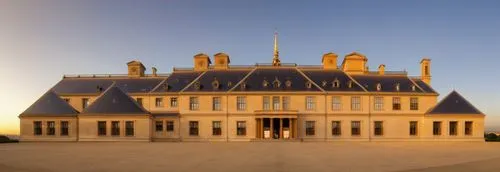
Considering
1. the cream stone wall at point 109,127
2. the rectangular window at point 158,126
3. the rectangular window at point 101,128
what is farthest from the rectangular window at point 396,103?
the rectangular window at point 101,128

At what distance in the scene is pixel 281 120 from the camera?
55.0m

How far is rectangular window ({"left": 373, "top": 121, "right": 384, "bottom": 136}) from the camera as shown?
5775cm

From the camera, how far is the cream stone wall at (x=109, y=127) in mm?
51312

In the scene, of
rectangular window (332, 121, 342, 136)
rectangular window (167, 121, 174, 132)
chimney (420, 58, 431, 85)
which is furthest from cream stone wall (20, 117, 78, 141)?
chimney (420, 58, 431, 85)

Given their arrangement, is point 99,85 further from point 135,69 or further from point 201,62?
point 201,62

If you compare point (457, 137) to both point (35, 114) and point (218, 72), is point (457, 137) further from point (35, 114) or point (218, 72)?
point (35, 114)

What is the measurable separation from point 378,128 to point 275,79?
17051 mm

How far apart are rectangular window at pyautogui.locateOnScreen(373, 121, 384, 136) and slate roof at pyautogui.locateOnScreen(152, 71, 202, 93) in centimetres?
2829

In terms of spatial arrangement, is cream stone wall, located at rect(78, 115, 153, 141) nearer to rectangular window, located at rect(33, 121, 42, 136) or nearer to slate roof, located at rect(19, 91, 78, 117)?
slate roof, located at rect(19, 91, 78, 117)

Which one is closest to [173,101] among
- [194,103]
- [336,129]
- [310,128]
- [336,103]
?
[194,103]

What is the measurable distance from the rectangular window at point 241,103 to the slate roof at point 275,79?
1372 millimetres

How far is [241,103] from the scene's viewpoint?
57188 millimetres

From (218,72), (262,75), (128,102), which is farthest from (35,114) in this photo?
(262,75)

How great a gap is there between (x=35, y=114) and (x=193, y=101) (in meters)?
21.5
